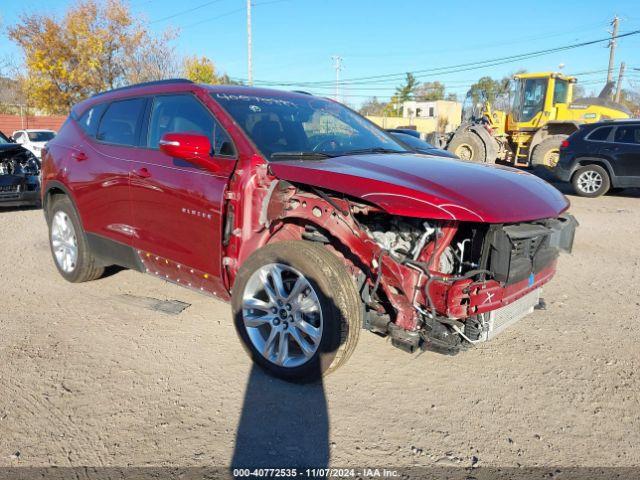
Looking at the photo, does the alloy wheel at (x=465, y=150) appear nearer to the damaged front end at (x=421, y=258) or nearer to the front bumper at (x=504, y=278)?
the damaged front end at (x=421, y=258)

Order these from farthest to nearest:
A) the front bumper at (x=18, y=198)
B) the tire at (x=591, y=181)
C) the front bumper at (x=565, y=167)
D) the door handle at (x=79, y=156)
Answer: the front bumper at (x=565, y=167)
the tire at (x=591, y=181)
the front bumper at (x=18, y=198)
the door handle at (x=79, y=156)

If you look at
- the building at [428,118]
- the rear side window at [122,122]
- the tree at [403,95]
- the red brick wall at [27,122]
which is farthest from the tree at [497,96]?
the tree at [403,95]

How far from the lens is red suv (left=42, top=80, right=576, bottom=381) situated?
9.23ft

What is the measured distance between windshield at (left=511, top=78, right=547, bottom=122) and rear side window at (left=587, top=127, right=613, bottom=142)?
5235 mm

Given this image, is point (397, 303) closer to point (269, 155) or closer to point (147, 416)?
point (269, 155)

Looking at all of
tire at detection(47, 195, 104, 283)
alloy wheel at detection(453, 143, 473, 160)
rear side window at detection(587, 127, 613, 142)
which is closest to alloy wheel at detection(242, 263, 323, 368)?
tire at detection(47, 195, 104, 283)

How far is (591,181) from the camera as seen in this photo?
11.9 metres

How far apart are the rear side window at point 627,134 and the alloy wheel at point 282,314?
11000mm

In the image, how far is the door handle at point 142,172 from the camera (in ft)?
12.8

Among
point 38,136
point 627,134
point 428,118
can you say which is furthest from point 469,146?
point 428,118

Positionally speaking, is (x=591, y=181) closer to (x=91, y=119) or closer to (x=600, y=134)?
(x=600, y=134)

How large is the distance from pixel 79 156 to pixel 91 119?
0.38 metres

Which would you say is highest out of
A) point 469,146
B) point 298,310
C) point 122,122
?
point 122,122

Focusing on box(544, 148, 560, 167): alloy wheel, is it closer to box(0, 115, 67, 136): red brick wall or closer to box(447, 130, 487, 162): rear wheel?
box(447, 130, 487, 162): rear wheel
